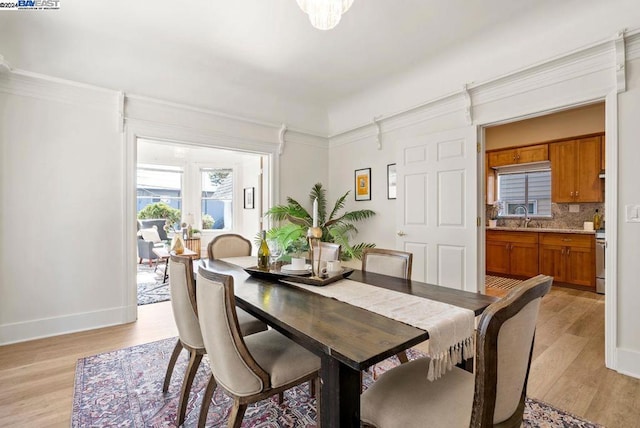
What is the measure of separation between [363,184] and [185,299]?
3096mm

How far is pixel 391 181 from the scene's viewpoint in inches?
156

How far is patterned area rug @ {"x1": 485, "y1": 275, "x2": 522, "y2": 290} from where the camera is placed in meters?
4.72

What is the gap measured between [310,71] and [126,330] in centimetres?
333

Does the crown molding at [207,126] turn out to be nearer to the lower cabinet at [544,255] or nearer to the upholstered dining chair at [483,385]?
the upholstered dining chair at [483,385]

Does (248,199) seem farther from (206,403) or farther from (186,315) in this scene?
(206,403)

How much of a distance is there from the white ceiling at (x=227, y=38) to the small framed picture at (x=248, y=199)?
3.63 m

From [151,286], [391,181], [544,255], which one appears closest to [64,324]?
[151,286]

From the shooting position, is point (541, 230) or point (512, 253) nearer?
point (541, 230)

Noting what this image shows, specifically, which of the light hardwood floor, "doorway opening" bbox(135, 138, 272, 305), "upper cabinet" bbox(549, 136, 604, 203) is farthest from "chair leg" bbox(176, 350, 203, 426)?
"upper cabinet" bbox(549, 136, 604, 203)

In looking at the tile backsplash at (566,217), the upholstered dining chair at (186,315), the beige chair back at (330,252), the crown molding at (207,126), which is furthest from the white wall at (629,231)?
the crown molding at (207,126)

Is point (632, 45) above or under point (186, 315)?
above

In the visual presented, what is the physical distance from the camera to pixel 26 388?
202 centimetres

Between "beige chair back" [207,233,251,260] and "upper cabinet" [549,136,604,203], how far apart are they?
4910 millimetres

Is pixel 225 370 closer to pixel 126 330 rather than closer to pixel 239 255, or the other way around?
pixel 239 255
